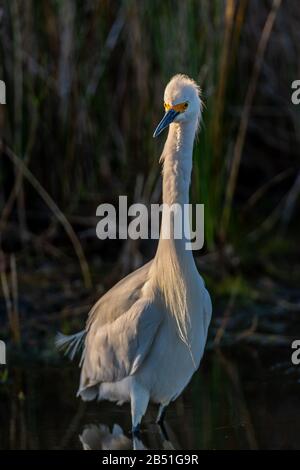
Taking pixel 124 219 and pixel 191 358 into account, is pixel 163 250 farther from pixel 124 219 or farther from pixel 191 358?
pixel 124 219

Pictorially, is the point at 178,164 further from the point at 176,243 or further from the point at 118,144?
the point at 118,144

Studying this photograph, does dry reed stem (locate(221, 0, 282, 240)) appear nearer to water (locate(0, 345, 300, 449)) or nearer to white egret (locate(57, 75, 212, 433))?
water (locate(0, 345, 300, 449))

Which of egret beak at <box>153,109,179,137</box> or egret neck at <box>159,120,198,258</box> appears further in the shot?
egret neck at <box>159,120,198,258</box>

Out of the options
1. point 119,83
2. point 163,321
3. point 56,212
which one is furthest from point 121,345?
point 119,83

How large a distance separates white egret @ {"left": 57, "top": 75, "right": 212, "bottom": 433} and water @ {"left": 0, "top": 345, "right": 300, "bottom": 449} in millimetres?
130

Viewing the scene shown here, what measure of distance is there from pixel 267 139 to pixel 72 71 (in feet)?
A: 5.35

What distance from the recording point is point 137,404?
394 centimetres

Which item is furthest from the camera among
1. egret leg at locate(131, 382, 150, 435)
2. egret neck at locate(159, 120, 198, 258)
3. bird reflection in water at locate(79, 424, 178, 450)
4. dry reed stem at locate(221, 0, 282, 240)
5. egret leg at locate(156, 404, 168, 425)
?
dry reed stem at locate(221, 0, 282, 240)

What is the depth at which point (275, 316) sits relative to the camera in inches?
212

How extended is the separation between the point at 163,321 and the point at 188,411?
18.5 inches

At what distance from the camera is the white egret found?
3.74 meters

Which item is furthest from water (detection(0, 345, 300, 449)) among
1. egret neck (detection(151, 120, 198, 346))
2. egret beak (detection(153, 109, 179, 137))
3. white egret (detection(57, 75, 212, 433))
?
egret beak (detection(153, 109, 179, 137))
